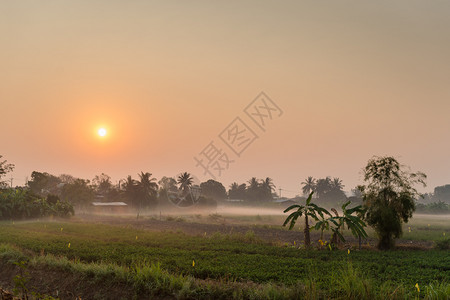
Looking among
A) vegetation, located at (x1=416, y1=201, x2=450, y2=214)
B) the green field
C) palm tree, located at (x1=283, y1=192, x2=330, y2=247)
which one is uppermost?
palm tree, located at (x1=283, y1=192, x2=330, y2=247)

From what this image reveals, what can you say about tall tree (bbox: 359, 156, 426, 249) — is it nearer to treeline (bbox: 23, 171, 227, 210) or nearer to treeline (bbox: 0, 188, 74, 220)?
treeline (bbox: 0, 188, 74, 220)

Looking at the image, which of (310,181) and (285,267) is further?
(310,181)

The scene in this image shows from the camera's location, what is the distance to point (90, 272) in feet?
51.7

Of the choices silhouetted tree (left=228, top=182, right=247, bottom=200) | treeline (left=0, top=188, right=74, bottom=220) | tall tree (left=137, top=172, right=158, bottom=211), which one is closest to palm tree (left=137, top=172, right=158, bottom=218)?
tall tree (left=137, top=172, right=158, bottom=211)

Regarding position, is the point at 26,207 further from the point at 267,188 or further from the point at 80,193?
the point at 267,188

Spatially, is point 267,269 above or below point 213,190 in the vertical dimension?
below

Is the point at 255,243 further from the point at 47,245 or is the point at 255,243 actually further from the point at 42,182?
the point at 42,182

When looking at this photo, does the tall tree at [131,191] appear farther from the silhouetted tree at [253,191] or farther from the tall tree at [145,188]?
the silhouetted tree at [253,191]

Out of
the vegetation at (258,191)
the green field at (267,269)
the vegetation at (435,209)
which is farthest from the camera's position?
the vegetation at (258,191)

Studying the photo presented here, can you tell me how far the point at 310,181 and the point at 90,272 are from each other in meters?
151

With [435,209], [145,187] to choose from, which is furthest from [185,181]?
[435,209]

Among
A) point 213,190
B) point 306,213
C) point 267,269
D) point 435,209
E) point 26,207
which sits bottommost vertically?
point 435,209

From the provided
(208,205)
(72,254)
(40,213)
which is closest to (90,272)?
(72,254)

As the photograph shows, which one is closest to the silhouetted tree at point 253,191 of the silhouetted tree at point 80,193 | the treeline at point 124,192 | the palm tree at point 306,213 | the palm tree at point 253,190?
the palm tree at point 253,190
